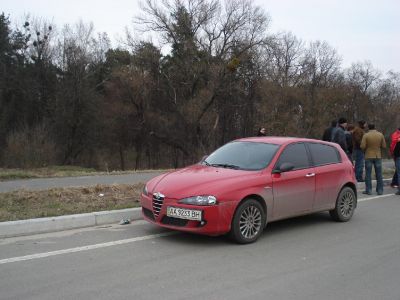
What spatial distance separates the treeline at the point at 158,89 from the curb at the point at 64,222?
37.4m

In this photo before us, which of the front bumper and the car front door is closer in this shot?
the front bumper

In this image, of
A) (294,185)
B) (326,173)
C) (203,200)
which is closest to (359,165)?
(326,173)

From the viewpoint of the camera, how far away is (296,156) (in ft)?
26.5

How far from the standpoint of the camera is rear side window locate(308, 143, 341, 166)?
8.45m

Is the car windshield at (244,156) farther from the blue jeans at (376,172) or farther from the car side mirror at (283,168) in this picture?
the blue jeans at (376,172)

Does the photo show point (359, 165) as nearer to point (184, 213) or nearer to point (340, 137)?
point (340, 137)

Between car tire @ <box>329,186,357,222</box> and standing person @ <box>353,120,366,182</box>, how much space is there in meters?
6.03

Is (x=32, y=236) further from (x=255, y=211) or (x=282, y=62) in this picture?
(x=282, y=62)

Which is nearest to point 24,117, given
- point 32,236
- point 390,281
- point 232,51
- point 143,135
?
point 143,135

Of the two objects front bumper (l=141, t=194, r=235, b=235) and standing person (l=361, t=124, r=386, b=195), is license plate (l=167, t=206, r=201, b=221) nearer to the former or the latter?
front bumper (l=141, t=194, r=235, b=235)

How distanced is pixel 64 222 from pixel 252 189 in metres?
3.13

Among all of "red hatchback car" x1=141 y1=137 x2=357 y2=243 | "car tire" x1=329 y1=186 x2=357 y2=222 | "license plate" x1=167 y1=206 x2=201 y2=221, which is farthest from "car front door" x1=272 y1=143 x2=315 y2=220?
"license plate" x1=167 y1=206 x2=201 y2=221

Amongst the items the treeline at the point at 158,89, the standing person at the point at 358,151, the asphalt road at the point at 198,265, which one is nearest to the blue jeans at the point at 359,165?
the standing person at the point at 358,151

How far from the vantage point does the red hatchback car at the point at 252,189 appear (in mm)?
6590
